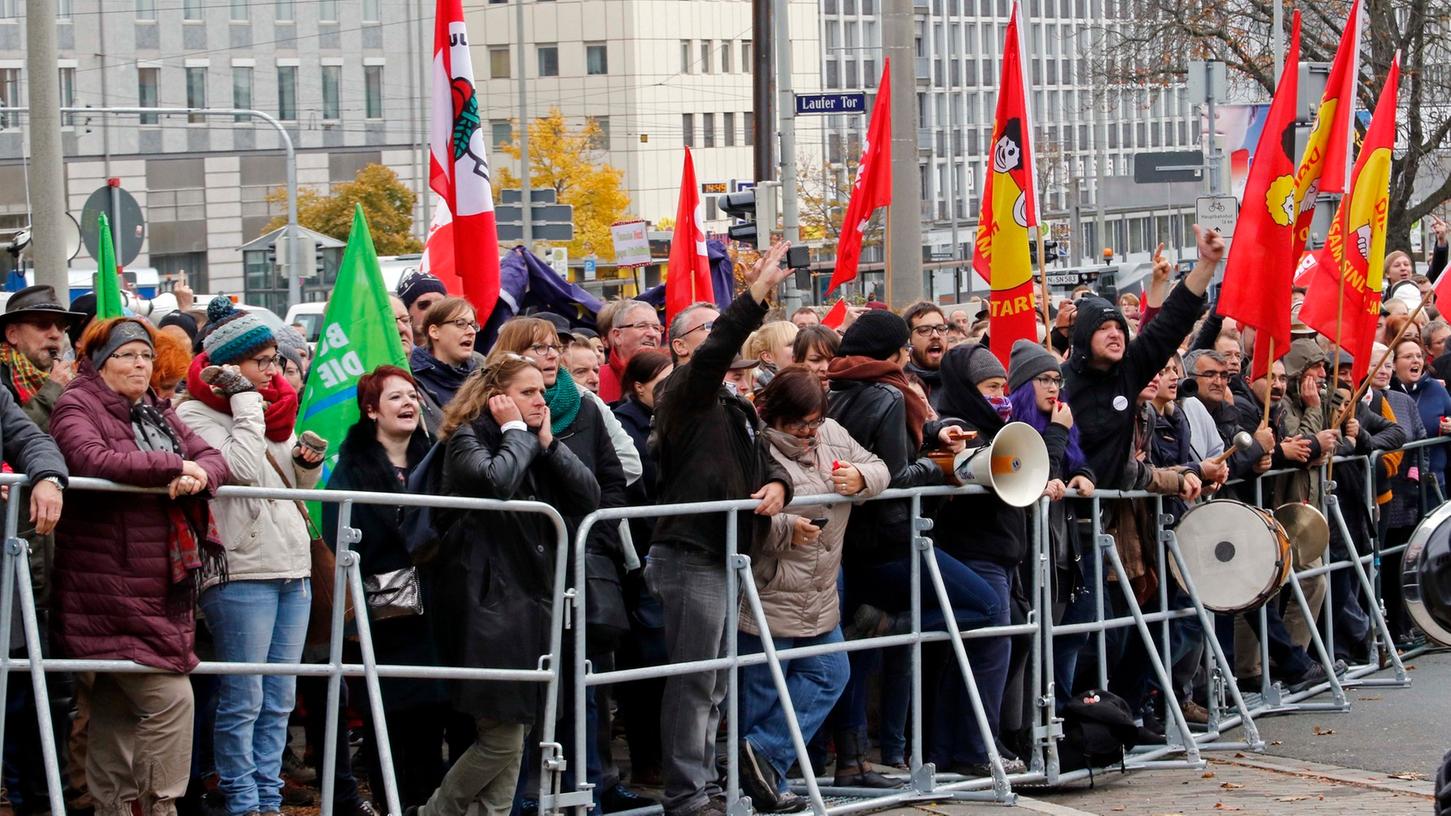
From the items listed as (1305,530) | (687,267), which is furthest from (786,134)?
(1305,530)

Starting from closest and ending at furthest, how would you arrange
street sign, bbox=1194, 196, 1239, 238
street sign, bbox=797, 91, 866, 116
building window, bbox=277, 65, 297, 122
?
street sign, bbox=797, 91, 866, 116
street sign, bbox=1194, 196, 1239, 238
building window, bbox=277, 65, 297, 122

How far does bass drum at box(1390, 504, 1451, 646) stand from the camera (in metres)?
4.34

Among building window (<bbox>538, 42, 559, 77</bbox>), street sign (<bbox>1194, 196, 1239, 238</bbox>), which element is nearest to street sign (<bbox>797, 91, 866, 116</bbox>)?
street sign (<bbox>1194, 196, 1239, 238</bbox>)

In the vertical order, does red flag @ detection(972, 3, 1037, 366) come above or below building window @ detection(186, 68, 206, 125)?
below

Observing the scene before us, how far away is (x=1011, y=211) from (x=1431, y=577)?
7.42 meters

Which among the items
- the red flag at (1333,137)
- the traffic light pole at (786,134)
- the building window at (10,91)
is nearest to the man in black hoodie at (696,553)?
the red flag at (1333,137)

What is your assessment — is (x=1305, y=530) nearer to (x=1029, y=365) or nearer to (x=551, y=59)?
(x=1029, y=365)

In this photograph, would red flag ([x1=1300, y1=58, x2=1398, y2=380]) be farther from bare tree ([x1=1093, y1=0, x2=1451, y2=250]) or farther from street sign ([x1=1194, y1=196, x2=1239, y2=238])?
bare tree ([x1=1093, y1=0, x2=1451, y2=250])

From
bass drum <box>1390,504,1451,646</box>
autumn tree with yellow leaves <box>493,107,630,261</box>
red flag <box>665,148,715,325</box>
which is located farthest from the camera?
autumn tree with yellow leaves <box>493,107,630,261</box>

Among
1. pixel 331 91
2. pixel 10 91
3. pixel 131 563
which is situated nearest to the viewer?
pixel 131 563

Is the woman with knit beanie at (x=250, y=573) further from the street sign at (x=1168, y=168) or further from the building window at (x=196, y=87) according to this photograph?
the building window at (x=196, y=87)

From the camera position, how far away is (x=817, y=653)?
780 centimetres

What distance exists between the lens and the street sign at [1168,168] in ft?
84.4

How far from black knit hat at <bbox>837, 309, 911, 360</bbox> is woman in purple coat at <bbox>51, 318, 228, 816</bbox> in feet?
8.95
